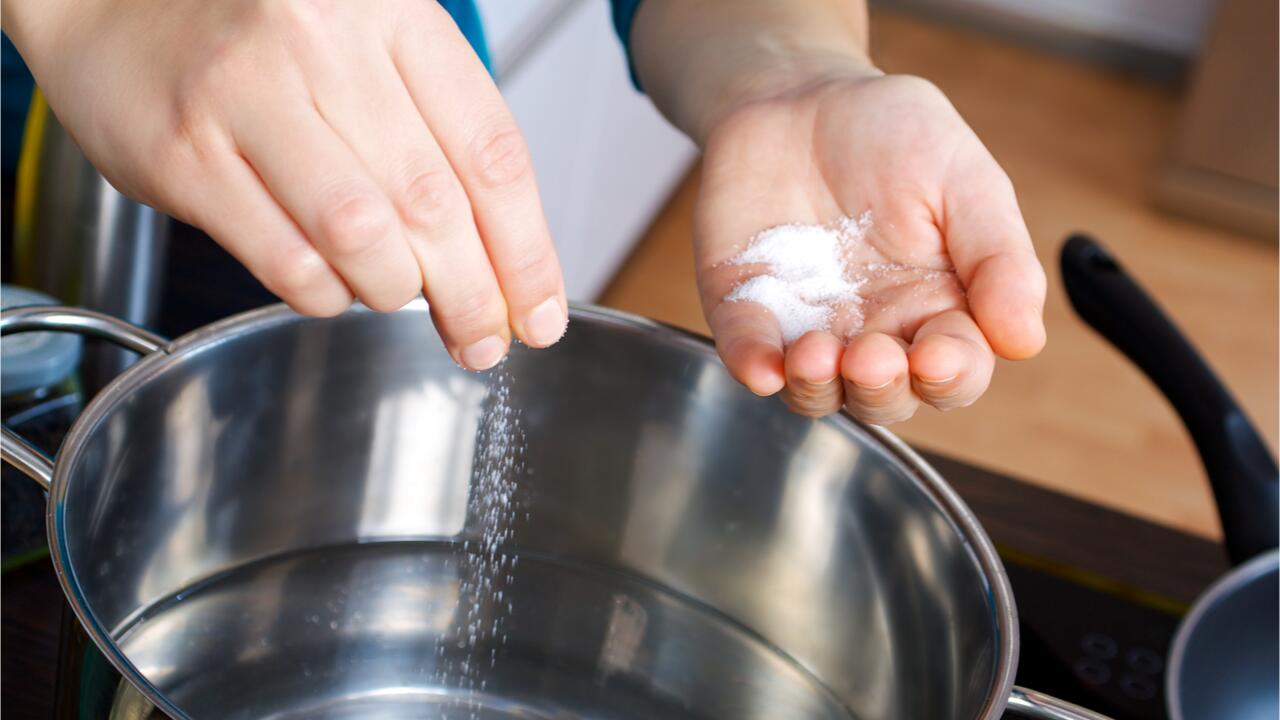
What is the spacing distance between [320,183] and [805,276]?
26 centimetres

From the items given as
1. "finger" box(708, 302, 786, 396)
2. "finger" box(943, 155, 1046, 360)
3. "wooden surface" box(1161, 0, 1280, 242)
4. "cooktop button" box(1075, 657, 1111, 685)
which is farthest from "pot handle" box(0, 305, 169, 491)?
"wooden surface" box(1161, 0, 1280, 242)

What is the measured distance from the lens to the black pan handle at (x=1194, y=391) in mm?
562

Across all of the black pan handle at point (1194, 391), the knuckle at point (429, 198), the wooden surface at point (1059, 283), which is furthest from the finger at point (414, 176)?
the wooden surface at point (1059, 283)

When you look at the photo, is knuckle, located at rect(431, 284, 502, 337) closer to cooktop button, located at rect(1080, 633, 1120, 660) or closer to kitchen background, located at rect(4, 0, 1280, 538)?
cooktop button, located at rect(1080, 633, 1120, 660)

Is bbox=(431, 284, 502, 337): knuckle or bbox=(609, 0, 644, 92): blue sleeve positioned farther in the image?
bbox=(609, 0, 644, 92): blue sleeve

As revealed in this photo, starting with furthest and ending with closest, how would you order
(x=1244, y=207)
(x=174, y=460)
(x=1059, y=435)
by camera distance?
(x=1244, y=207), (x=1059, y=435), (x=174, y=460)

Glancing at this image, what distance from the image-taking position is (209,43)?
1.23 ft

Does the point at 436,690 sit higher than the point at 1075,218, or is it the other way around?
the point at 436,690

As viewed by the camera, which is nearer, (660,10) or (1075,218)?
(660,10)

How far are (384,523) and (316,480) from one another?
4cm

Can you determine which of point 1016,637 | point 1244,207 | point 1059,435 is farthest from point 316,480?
point 1244,207

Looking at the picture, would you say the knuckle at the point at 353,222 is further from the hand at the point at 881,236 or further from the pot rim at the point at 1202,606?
the pot rim at the point at 1202,606

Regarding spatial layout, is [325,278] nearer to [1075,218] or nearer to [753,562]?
[753,562]

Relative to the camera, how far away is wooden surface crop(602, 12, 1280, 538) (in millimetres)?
1699
